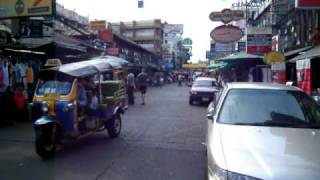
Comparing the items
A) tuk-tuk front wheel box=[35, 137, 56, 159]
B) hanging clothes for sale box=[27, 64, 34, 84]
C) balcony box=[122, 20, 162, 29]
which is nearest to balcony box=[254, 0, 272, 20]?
hanging clothes for sale box=[27, 64, 34, 84]

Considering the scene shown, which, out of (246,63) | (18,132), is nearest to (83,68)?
(18,132)

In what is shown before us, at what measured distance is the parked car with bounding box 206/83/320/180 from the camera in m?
4.97

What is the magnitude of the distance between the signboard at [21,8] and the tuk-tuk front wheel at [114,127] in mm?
5673

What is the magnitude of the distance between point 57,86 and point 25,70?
6.01 m

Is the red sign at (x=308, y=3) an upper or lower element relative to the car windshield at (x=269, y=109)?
upper

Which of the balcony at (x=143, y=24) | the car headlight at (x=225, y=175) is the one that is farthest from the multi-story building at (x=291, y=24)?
the balcony at (x=143, y=24)

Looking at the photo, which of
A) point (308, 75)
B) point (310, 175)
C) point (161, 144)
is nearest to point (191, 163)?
point (161, 144)

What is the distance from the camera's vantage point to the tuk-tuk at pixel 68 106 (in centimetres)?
949

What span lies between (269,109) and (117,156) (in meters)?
3.78

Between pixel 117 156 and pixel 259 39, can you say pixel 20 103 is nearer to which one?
pixel 117 156

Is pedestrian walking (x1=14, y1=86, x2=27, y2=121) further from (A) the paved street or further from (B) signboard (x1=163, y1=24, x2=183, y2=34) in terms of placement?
(B) signboard (x1=163, y1=24, x2=183, y2=34)

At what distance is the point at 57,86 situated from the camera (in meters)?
10.4

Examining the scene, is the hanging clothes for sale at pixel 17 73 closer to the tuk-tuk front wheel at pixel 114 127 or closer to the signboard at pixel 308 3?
the tuk-tuk front wheel at pixel 114 127

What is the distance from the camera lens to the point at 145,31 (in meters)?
92.4
